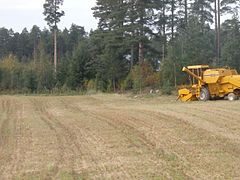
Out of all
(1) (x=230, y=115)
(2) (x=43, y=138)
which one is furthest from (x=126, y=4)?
(2) (x=43, y=138)

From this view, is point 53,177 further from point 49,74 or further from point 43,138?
point 49,74

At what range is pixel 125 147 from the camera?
12383 millimetres

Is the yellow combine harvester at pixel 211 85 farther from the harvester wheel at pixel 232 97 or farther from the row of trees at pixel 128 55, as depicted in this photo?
the row of trees at pixel 128 55

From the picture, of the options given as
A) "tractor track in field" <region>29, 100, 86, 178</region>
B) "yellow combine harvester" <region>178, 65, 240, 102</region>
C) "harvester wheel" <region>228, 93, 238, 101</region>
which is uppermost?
"yellow combine harvester" <region>178, 65, 240, 102</region>

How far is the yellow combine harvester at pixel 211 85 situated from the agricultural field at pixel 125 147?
7.99 m

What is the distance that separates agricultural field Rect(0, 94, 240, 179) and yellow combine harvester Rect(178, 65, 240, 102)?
26.2 feet

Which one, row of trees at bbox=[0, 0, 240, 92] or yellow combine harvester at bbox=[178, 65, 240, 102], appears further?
row of trees at bbox=[0, 0, 240, 92]

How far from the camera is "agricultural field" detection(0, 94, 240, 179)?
9.49 metres

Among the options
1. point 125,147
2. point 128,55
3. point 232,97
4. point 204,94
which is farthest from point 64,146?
point 128,55

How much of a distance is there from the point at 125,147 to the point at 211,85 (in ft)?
54.7

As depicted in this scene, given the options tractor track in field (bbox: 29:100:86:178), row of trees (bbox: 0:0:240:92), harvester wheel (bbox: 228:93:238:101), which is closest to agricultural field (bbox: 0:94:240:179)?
tractor track in field (bbox: 29:100:86:178)

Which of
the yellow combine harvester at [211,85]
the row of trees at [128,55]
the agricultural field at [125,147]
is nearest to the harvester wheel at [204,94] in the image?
the yellow combine harvester at [211,85]

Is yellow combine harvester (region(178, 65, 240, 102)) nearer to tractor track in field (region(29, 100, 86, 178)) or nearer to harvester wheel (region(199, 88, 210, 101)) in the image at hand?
harvester wheel (region(199, 88, 210, 101))

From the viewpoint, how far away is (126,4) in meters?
52.2
